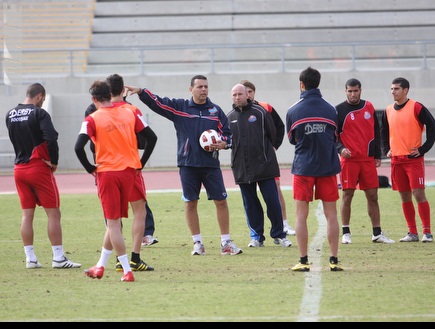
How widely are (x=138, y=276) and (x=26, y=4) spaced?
88.1 ft

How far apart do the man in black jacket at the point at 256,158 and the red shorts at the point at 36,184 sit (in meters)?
2.55

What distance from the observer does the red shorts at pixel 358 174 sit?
1148 cm

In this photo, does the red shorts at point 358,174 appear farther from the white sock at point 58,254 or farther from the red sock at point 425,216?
the white sock at point 58,254

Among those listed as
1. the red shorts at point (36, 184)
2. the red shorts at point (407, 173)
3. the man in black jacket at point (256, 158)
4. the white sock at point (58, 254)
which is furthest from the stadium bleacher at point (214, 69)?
the white sock at point (58, 254)

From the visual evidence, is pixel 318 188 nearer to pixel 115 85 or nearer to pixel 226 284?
pixel 226 284

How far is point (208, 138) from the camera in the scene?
10.2m

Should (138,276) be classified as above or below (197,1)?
below

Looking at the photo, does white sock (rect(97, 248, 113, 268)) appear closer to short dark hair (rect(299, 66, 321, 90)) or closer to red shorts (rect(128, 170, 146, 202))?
red shorts (rect(128, 170, 146, 202))

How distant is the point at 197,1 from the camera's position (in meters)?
34.0

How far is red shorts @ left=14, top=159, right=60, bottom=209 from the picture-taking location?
9.70 m

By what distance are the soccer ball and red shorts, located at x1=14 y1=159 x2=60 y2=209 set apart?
1.76 meters

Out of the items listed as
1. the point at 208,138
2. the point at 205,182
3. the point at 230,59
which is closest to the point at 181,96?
the point at 230,59
